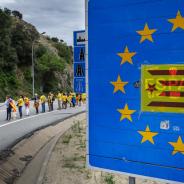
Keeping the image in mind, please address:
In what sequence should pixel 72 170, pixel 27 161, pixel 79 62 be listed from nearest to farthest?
1. pixel 79 62
2. pixel 72 170
3. pixel 27 161

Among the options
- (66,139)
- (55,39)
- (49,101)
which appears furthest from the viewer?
(55,39)

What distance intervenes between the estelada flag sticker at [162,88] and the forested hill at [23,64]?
5977 centimetres

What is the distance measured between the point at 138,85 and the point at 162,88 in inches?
9.8

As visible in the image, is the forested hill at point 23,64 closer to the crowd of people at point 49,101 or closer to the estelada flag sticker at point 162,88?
the crowd of people at point 49,101

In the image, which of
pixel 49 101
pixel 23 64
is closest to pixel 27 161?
pixel 49 101

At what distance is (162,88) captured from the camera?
4.27 meters

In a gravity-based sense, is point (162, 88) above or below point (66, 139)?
above

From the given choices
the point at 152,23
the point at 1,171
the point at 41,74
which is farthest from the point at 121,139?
the point at 41,74

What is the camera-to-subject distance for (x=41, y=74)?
265 ft

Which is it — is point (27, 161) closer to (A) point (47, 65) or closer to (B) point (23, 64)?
(B) point (23, 64)

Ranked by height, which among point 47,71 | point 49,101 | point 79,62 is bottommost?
point 49,101

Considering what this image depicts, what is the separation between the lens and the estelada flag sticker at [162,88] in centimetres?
418

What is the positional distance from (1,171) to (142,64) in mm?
8806

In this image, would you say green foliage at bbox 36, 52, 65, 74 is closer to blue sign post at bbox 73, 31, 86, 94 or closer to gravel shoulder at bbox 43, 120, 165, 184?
gravel shoulder at bbox 43, 120, 165, 184
